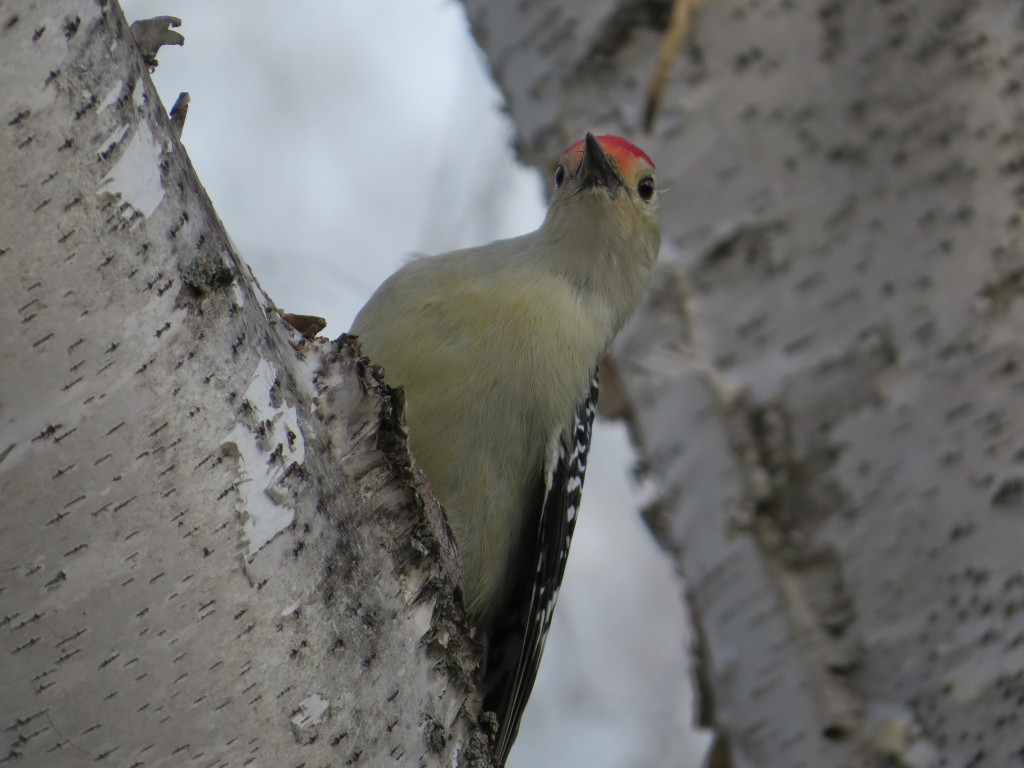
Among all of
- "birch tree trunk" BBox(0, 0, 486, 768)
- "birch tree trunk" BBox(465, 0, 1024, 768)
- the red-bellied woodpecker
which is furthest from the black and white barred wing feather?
"birch tree trunk" BBox(0, 0, 486, 768)

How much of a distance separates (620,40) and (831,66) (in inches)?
26.4

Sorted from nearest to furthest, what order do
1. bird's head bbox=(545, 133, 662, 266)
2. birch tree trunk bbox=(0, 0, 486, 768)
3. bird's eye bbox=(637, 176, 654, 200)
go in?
birch tree trunk bbox=(0, 0, 486, 768) → bird's head bbox=(545, 133, 662, 266) → bird's eye bbox=(637, 176, 654, 200)

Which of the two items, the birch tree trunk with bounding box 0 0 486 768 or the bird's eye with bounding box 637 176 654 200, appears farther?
the bird's eye with bounding box 637 176 654 200

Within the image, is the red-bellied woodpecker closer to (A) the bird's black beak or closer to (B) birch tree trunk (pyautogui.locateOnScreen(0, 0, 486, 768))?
(A) the bird's black beak

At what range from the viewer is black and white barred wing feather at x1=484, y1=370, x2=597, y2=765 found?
3.25m

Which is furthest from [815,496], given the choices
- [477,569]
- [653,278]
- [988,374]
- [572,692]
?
[572,692]

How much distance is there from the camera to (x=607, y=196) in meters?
3.54

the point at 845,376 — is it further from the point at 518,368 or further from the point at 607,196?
the point at 607,196

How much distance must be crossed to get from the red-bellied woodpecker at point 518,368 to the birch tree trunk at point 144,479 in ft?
4.42

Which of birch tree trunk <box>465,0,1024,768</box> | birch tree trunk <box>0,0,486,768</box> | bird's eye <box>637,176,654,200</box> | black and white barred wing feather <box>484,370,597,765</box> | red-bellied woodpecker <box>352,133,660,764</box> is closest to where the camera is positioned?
birch tree trunk <box>0,0,486,768</box>

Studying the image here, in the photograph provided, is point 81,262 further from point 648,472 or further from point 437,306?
point 648,472

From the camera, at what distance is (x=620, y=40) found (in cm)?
327

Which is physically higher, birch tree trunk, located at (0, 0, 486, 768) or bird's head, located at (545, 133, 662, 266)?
bird's head, located at (545, 133, 662, 266)

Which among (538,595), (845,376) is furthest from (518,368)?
(845,376)
